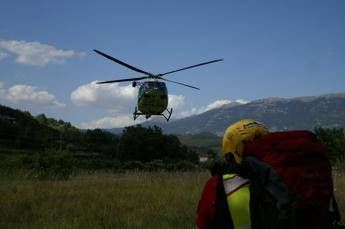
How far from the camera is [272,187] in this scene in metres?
3.07

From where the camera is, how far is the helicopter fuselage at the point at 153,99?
115ft

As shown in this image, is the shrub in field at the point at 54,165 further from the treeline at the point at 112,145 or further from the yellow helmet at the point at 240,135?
the treeline at the point at 112,145

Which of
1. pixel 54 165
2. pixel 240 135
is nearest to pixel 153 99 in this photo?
pixel 54 165

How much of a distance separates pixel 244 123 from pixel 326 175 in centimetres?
69

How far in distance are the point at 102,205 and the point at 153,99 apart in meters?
23.9

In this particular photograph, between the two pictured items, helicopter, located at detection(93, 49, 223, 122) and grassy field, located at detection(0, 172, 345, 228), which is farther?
helicopter, located at detection(93, 49, 223, 122)

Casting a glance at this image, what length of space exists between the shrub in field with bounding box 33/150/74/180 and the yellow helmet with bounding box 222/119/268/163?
17090 mm

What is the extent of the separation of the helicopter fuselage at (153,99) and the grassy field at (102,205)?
19.0 metres

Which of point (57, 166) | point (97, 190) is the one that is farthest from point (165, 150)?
point (97, 190)

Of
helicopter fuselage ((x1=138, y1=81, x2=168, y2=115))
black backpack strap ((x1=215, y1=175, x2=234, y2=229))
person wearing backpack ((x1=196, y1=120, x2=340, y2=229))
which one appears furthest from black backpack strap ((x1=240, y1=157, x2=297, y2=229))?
helicopter fuselage ((x1=138, y1=81, x2=168, y2=115))

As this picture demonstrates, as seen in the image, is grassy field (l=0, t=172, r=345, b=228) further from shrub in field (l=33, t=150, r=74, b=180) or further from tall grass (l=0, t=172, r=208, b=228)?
shrub in field (l=33, t=150, r=74, b=180)

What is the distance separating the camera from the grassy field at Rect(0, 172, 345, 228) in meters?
9.14

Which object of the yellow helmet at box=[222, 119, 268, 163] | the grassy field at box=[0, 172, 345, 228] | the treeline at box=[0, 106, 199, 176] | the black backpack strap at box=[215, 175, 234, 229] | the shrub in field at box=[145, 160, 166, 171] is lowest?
the grassy field at box=[0, 172, 345, 228]

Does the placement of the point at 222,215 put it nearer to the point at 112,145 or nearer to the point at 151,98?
the point at 151,98
